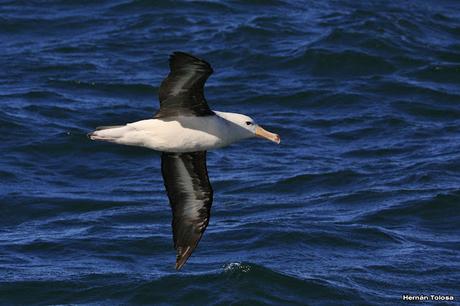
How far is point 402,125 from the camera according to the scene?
2348 cm

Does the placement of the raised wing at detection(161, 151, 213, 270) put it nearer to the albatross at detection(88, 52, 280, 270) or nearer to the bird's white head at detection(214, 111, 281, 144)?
the albatross at detection(88, 52, 280, 270)

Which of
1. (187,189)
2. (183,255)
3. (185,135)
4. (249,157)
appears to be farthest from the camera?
(249,157)

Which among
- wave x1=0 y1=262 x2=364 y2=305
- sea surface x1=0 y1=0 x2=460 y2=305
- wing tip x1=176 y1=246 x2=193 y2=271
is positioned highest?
wing tip x1=176 y1=246 x2=193 y2=271

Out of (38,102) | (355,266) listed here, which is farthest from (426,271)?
(38,102)

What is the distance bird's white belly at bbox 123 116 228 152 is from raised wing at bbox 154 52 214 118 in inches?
3.5

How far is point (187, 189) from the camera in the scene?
14.6 metres

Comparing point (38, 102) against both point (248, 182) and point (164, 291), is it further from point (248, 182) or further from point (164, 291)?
point (164, 291)

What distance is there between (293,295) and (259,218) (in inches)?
102

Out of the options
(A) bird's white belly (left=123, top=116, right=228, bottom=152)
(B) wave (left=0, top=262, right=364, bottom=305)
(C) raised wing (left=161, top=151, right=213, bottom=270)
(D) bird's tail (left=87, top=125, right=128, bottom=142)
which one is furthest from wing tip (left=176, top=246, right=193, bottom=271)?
(B) wave (left=0, top=262, right=364, bottom=305)

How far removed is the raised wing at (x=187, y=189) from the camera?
14531 millimetres

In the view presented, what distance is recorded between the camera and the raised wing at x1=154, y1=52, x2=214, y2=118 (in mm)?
12609

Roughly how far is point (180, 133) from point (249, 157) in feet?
28.5

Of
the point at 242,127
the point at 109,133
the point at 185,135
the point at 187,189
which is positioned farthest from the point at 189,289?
the point at 109,133

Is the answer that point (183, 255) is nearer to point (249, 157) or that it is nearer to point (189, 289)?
point (189, 289)
